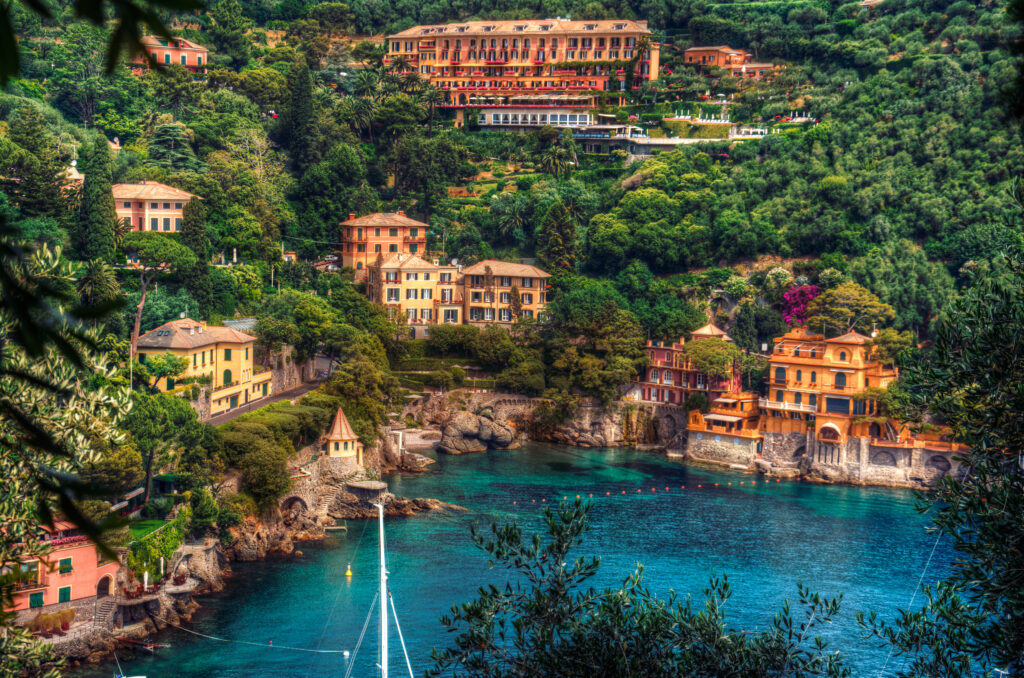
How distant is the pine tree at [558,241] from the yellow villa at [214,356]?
2094 cm

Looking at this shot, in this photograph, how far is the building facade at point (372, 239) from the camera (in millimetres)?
64438

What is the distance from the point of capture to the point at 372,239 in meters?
64.6

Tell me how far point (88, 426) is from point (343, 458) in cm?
2898

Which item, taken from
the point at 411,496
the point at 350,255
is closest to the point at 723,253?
the point at 350,255

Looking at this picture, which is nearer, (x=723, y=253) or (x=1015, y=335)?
(x=1015, y=335)

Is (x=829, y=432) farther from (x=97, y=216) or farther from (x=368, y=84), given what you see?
(x=368, y=84)

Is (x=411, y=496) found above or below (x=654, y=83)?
below

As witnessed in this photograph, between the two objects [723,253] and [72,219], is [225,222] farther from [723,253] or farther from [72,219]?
[723,253]

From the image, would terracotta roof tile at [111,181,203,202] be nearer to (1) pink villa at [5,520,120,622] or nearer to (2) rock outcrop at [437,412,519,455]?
(2) rock outcrop at [437,412,519,455]

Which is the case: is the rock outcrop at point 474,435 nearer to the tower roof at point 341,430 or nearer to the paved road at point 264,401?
the paved road at point 264,401

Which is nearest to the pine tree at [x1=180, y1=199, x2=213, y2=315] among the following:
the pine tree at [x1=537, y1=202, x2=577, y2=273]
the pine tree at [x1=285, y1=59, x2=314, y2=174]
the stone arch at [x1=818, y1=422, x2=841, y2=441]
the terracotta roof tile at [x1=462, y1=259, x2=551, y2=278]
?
the terracotta roof tile at [x1=462, y1=259, x2=551, y2=278]

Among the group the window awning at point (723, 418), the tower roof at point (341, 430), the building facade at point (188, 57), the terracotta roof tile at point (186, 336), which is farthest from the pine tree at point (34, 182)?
the window awning at point (723, 418)

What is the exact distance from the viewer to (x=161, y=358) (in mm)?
41625

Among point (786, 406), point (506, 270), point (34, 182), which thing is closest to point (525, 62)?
point (506, 270)
